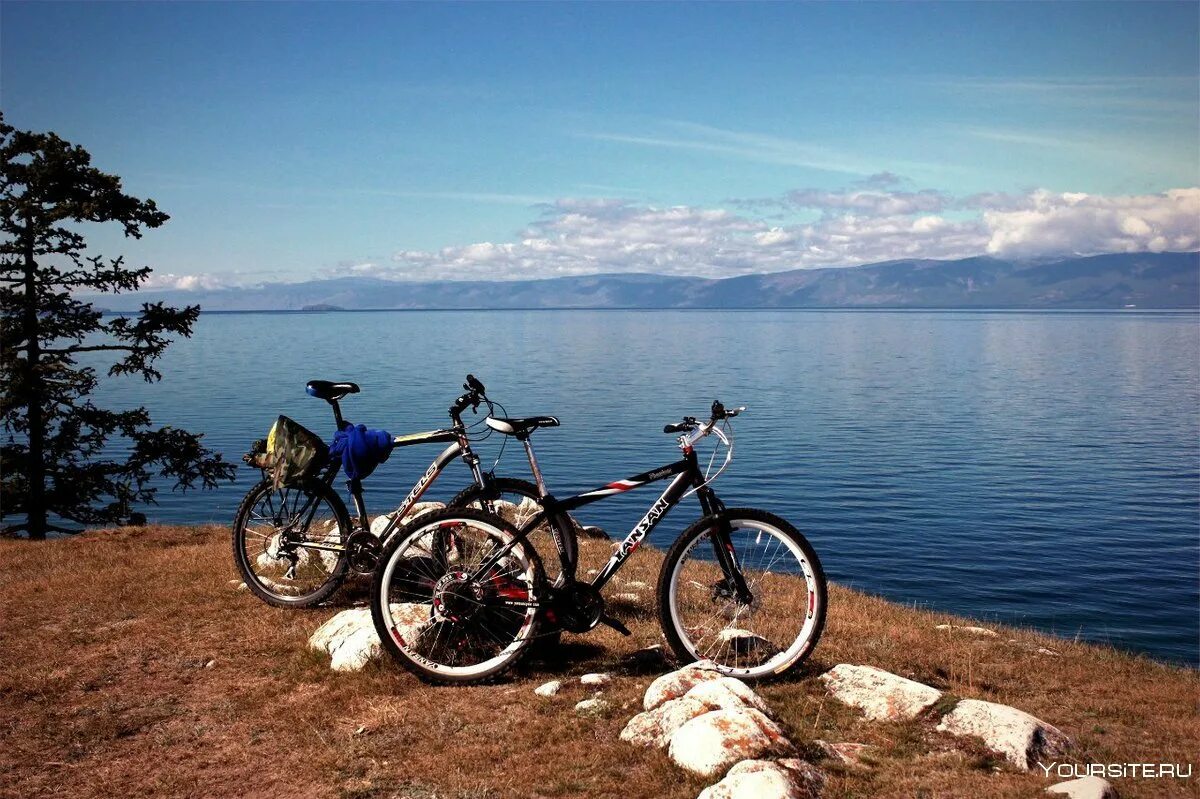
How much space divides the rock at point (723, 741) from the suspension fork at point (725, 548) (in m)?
1.52

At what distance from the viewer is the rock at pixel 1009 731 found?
6359 millimetres

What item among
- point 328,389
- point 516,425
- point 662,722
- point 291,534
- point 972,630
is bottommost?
point 972,630

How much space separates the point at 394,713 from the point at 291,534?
337 centimetres

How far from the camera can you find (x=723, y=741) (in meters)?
6.11

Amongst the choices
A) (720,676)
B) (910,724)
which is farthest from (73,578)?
(910,724)

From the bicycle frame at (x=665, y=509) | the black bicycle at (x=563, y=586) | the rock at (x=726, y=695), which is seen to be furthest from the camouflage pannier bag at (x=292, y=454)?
the rock at (x=726, y=695)

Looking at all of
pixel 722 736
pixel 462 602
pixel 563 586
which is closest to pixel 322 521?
pixel 462 602

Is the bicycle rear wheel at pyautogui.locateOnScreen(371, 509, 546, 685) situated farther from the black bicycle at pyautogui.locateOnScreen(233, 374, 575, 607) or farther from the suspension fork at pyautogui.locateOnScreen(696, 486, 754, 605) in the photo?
the suspension fork at pyautogui.locateOnScreen(696, 486, 754, 605)

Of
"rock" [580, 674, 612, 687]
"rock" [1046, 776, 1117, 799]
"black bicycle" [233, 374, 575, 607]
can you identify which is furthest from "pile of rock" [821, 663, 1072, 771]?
"black bicycle" [233, 374, 575, 607]

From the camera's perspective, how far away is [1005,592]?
2733cm

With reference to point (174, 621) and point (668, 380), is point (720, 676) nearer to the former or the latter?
point (174, 621)

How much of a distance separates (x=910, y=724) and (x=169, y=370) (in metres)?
108

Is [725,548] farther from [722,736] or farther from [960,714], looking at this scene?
[960,714]

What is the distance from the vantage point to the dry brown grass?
619cm
